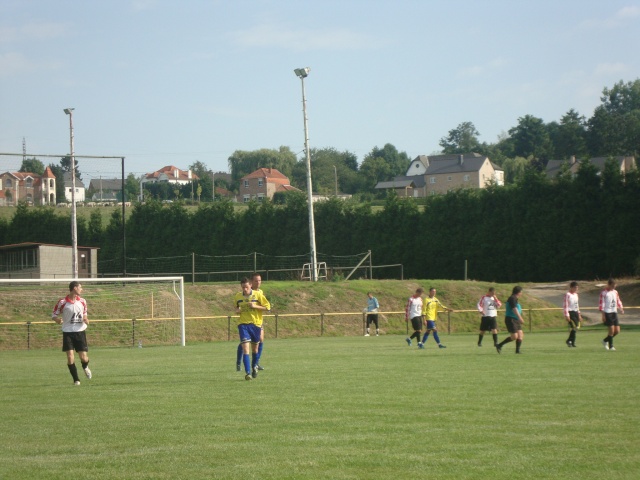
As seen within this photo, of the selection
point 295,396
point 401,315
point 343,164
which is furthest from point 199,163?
point 295,396

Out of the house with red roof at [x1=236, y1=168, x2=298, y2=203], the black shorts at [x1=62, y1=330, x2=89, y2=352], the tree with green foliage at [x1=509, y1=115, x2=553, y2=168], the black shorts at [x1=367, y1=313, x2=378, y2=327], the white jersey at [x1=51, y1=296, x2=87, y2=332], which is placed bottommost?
the black shorts at [x1=367, y1=313, x2=378, y2=327]

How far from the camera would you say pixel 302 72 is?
49.8m

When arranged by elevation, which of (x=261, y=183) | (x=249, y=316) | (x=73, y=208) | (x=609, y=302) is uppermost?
(x=261, y=183)

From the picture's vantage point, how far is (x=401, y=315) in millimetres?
46000

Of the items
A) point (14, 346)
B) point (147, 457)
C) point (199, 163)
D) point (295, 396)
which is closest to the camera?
point (147, 457)

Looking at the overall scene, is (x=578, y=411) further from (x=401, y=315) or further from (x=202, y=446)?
(x=401, y=315)

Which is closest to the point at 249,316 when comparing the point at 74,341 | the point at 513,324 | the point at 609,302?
the point at 74,341

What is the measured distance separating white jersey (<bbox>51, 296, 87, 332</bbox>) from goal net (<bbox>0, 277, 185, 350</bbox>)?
18637mm

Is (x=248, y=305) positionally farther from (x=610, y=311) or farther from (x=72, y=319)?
(x=610, y=311)

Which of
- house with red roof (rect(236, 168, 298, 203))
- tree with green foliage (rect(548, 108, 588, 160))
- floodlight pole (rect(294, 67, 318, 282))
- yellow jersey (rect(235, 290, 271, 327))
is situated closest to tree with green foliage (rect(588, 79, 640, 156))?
tree with green foliage (rect(548, 108, 588, 160))

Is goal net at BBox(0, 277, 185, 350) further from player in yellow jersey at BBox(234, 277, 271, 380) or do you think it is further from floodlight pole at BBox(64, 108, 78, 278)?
player in yellow jersey at BBox(234, 277, 271, 380)

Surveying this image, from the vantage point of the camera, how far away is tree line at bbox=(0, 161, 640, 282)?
55469mm

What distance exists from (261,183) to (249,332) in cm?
12595

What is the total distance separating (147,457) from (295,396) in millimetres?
5142
